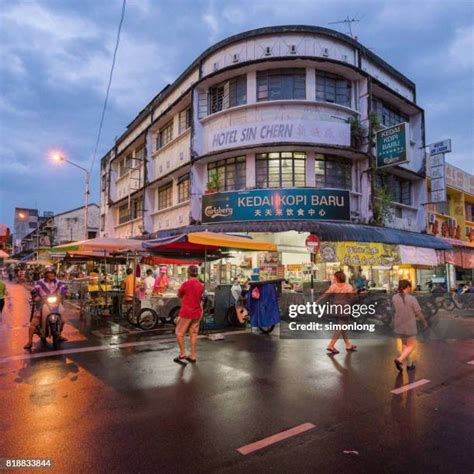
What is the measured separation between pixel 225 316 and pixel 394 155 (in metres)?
11.3

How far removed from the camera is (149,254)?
14469mm

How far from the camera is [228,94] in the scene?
64.9 ft

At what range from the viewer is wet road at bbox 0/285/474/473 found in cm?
387

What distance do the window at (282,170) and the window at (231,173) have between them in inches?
37.2

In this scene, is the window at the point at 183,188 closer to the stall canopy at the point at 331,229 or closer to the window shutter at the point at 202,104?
the stall canopy at the point at 331,229

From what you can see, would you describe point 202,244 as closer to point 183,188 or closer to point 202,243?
point 202,243

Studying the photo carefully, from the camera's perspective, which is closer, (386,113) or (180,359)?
(180,359)

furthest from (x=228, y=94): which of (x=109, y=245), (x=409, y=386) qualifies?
(x=409, y=386)

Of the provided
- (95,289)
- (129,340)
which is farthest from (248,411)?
(95,289)

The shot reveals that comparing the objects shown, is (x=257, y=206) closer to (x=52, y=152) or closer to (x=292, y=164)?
(x=292, y=164)

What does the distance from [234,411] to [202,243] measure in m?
6.50

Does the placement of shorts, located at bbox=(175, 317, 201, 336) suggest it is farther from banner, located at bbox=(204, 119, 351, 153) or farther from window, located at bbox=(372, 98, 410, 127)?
window, located at bbox=(372, 98, 410, 127)

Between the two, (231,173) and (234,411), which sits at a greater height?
(231,173)

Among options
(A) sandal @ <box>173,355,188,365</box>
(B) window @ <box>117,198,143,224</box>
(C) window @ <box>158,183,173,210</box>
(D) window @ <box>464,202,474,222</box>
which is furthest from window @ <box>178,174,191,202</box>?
(D) window @ <box>464,202,474,222</box>
